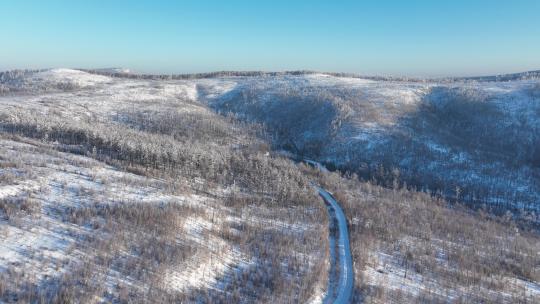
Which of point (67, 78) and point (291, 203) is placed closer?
point (291, 203)

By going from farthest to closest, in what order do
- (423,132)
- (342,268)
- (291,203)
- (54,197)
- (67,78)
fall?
(67,78) < (423,132) < (291,203) < (54,197) < (342,268)

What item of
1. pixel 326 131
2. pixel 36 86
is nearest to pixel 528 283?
pixel 326 131

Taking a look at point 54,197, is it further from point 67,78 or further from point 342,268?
point 67,78

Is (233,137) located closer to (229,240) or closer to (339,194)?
(339,194)

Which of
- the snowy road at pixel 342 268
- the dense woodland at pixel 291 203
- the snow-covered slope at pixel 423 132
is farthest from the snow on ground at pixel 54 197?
the snow-covered slope at pixel 423 132

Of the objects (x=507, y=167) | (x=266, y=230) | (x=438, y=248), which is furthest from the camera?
(x=507, y=167)

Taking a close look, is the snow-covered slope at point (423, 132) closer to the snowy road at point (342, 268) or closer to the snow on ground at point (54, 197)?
the snowy road at point (342, 268)

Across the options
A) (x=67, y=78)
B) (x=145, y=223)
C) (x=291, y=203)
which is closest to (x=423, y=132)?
(x=291, y=203)

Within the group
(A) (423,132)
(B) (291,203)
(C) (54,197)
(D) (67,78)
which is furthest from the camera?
(D) (67,78)

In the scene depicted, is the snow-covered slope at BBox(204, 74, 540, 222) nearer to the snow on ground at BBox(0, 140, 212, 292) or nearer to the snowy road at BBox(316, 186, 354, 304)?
the snowy road at BBox(316, 186, 354, 304)

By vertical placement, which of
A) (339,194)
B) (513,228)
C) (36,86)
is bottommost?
(513,228)
